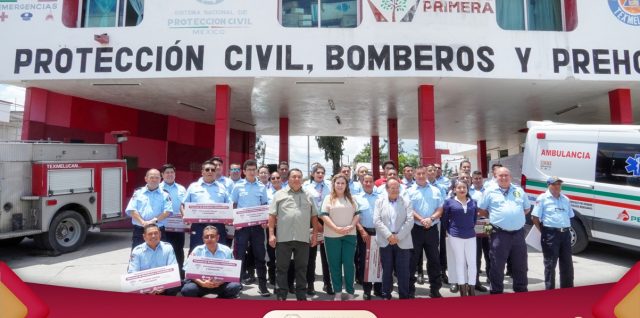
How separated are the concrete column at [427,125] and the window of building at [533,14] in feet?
7.38

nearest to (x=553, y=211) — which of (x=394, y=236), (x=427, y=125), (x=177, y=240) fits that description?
Answer: (x=394, y=236)

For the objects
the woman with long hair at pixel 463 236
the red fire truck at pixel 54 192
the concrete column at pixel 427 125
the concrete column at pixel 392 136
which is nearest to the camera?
the woman with long hair at pixel 463 236

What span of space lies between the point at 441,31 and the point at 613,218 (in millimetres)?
4612

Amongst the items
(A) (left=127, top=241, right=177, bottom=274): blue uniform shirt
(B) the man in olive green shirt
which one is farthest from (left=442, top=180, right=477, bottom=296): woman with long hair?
(A) (left=127, top=241, right=177, bottom=274): blue uniform shirt

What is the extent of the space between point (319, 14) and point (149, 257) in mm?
6310

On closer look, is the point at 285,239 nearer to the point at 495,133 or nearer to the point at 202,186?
the point at 202,186

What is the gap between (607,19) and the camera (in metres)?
7.97

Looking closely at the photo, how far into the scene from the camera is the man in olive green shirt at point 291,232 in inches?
178

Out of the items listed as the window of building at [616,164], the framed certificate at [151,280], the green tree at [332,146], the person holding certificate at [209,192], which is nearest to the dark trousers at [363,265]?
the person holding certificate at [209,192]

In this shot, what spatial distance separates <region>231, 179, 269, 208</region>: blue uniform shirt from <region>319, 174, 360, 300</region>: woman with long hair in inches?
45.6

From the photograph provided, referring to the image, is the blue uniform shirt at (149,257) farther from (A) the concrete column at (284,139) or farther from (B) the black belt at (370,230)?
(A) the concrete column at (284,139)

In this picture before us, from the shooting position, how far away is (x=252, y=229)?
529cm

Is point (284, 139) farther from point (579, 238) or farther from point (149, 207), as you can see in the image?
point (579, 238)

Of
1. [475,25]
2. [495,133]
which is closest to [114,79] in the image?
[475,25]
